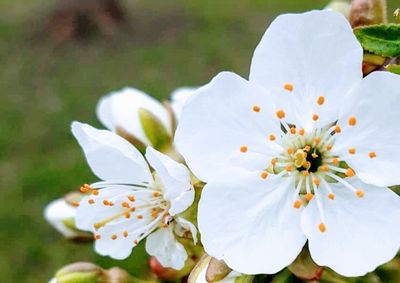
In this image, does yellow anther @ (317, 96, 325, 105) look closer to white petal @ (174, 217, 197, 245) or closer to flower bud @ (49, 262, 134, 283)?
white petal @ (174, 217, 197, 245)

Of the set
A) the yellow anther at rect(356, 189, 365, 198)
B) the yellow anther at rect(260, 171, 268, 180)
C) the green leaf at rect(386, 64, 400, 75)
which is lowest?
the yellow anther at rect(356, 189, 365, 198)

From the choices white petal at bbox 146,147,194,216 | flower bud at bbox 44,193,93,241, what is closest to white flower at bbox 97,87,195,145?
flower bud at bbox 44,193,93,241

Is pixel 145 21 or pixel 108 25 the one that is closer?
pixel 108 25

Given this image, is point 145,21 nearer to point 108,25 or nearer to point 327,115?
point 108,25

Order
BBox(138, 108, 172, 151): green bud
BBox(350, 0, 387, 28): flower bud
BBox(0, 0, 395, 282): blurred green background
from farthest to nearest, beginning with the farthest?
BBox(0, 0, 395, 282): blurred green background → BBox(138, 108, 172, 151): green bud → BBox(350, 0, 387, 28): flower bud

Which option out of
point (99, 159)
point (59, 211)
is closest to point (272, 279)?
point (99, 159)

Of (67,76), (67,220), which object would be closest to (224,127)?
(67,220)

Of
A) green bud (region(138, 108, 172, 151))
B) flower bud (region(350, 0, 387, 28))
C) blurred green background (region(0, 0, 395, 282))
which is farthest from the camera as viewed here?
blurred green background (region(0, 0, 395, 282))

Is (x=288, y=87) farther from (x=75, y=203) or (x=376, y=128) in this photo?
(x=75, y=203)
